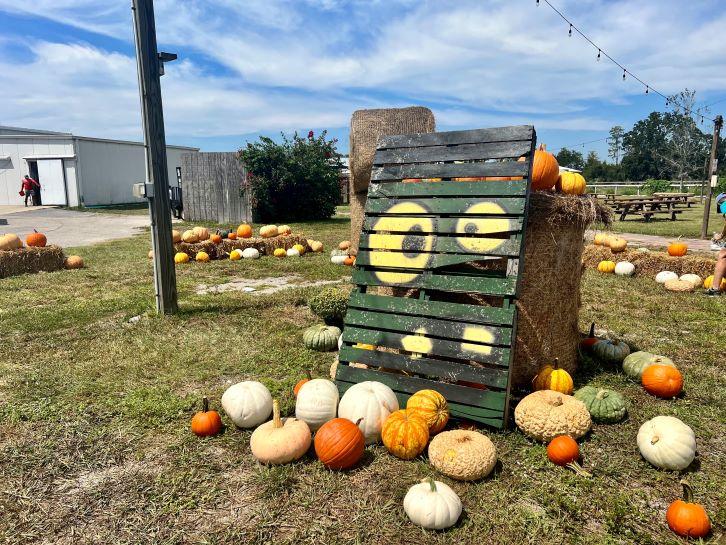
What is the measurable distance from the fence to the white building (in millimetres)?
10146

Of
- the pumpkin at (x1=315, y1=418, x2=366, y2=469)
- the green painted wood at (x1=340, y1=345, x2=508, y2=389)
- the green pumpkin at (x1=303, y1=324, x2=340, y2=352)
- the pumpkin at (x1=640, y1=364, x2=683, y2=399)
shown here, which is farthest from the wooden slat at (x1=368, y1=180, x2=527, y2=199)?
the pumpkin at (x1=315, y1=418, x2=366, y2=469)

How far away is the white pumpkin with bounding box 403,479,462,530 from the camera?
8.69ft

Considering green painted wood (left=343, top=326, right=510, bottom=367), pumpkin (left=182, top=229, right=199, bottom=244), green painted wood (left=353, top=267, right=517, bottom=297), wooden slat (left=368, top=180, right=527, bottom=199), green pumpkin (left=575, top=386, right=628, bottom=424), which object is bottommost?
green pumpkin (left=575, top=386, right=628, bottom=424)

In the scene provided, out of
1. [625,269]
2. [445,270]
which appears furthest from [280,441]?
[625,269]

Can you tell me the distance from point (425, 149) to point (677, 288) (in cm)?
614

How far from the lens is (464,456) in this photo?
305 cm

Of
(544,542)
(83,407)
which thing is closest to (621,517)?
(544,542)

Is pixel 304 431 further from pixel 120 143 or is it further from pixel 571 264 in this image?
pixel 120 143

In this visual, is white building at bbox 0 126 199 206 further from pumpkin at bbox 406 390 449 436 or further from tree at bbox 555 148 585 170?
tree at bbox 555 148 585 170

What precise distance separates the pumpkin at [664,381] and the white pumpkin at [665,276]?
5344 millimetres

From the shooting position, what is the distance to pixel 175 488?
3.04 metres

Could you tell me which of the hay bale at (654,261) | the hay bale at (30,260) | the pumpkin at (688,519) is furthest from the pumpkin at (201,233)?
the pumpkin at (688,519)

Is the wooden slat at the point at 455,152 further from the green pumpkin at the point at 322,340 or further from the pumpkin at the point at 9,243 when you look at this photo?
the pumpkin at the point at 9,243

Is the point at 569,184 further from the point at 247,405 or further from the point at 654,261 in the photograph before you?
the point at 654,261
